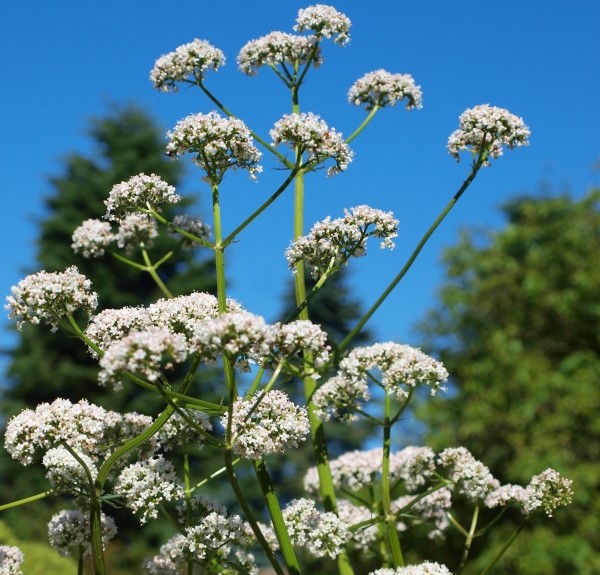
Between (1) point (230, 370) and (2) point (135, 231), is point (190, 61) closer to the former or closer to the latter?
(2) point (135, 231)

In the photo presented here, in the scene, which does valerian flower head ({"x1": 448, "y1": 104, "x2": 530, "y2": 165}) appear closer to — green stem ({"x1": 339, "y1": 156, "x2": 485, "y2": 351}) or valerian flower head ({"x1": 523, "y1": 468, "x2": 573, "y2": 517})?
green stem ({"x1": 339, "y1": 156, "x2": 485, "y2": 351})

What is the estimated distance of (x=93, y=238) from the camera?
13.3 ft

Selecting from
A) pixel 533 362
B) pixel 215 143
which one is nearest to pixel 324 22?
pixel 215 143

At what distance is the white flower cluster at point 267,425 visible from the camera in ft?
9.71

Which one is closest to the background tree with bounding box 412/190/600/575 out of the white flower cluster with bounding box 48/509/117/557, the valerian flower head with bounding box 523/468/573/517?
the valerian flower head with bounding box 523/468/573/517

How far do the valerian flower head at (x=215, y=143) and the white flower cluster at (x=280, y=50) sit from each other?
4.30 feet

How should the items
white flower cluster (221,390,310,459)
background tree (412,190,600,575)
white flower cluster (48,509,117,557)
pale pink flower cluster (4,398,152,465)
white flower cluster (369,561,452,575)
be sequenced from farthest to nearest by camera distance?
1. background tree (412,190,600,575)
2. white flower cluster (48,509,117,557)
3. pale pink flower cluster (4,398,152,465)
4. white flower cluster (369,561,452,575)
5. white flower cluster (221,390,310,459)

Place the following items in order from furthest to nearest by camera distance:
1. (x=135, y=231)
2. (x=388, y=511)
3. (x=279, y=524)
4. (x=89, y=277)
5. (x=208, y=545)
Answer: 1. (x=89, y=277)
2. (x=135, y=231)
3. (x=388, y=511)
4. (x=208, y=545)
5. (x=279, y=524)

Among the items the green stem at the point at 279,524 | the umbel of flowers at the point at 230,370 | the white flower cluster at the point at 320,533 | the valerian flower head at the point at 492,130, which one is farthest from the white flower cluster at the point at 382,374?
the valerian flower head at the point at 492,130

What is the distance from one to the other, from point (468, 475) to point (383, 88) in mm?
2248

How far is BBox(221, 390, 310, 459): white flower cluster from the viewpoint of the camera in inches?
117

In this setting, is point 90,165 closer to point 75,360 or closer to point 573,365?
point 75,360

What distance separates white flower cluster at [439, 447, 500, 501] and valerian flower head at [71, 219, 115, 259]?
7.17 ft

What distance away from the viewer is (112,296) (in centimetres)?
2303
